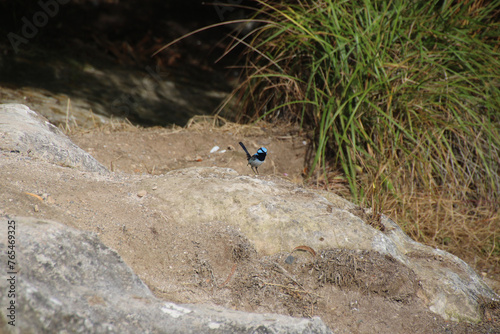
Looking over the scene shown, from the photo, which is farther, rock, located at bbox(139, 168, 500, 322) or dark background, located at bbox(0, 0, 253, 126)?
dark background, located at bbox(0, 0, 253, 126)

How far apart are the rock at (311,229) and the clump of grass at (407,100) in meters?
0.86

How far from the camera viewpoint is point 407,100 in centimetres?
314

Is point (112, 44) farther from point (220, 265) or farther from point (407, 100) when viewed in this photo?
point (220, 265)

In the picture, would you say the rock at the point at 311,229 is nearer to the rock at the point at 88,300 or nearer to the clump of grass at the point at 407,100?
the rock at the point at 88,300

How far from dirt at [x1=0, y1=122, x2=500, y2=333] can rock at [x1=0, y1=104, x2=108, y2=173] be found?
0.13 meters

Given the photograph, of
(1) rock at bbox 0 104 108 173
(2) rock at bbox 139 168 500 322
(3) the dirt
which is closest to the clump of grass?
(2) rock at bbox 139 168 500 322

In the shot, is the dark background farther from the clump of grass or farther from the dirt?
the dirt

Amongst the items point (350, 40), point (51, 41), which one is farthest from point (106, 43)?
point (350, 40)

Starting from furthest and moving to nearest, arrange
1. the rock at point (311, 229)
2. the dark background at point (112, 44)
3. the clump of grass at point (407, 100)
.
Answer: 1. the dark background at point (112, 44)
2. the clump of grass at point (407, 100)
3. the rock at point (311, 229)

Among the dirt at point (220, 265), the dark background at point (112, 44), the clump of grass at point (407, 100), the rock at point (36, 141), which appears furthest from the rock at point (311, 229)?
the dark background at point (112, 44)

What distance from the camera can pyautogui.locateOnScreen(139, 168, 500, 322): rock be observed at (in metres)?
1.86

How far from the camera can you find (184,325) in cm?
125

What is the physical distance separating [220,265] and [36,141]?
3.54 ft

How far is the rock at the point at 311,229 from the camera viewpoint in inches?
73.2
